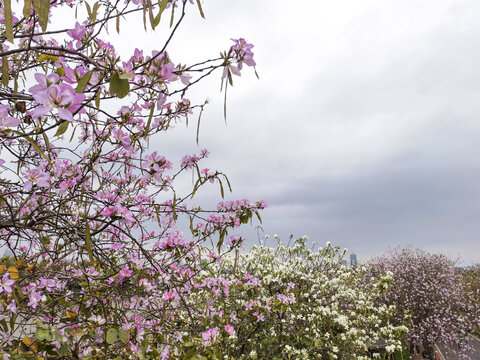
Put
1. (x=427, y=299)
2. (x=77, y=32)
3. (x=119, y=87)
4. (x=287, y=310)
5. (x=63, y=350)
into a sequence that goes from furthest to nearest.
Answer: (x=427, y=299), (x=287, y=310), (x=63, y=350), (x=77, y=32), (x=119, y=87)

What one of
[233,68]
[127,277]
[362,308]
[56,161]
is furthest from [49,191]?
[362,308]

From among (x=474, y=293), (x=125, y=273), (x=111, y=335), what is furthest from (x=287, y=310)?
(x=474, y=293)

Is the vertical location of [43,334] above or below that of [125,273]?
below

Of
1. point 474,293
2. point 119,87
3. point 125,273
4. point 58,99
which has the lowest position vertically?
point 125,273

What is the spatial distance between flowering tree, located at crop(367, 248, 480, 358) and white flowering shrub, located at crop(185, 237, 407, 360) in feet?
10.2

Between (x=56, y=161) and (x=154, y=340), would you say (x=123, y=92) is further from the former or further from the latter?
(x=154, y=340)

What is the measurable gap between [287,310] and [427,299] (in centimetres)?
499

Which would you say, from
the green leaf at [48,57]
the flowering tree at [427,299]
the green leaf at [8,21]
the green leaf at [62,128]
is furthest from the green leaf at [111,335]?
the flowering tree at [427,299]

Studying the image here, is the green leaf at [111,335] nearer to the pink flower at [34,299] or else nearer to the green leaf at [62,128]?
the pink flower at [34,299]

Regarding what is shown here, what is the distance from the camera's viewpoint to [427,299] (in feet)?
26.3

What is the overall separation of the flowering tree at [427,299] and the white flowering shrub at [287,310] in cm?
311

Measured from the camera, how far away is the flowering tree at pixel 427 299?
770 centimetres

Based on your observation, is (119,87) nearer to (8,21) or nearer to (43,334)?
(8,21)

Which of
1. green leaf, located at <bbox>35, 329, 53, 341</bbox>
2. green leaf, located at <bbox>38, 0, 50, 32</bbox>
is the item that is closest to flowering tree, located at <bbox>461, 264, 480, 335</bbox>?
green leaf, located at <bbox>35, 329, 53, 341</bbox>
